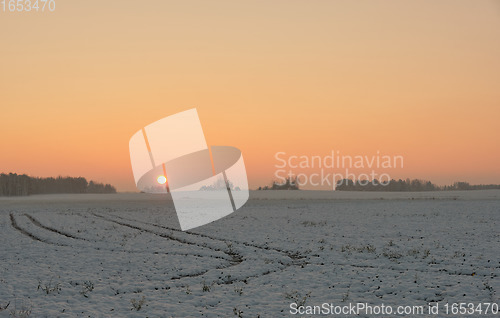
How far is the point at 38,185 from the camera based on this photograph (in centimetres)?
18200

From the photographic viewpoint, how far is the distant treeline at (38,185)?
580 feet

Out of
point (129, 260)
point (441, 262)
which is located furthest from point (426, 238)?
point (129, 260)

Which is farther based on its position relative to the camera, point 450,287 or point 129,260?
point 129,260

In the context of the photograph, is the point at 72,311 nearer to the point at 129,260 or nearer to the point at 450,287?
the point at 129,260

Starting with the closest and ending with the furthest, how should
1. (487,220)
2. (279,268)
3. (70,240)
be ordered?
(279,268)
(70,240)
(487,220)

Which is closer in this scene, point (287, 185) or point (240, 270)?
point (240, 270)

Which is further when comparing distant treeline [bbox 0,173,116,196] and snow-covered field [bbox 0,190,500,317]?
distant treeline [bbox 0,173,116,196]

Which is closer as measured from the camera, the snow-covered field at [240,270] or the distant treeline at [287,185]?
the snow-covered field at [240,270]

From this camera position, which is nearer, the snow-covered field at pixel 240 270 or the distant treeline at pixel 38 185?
the snow-covered field at pixel 240 270

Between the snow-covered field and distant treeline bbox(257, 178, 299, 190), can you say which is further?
distant treeline bbox(257, 178, 299, 190)

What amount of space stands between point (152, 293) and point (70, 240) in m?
17.6

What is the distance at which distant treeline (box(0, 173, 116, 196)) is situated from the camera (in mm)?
176750

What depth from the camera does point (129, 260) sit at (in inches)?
893

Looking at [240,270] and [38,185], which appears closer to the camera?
[240,270]
